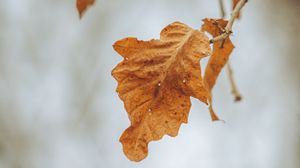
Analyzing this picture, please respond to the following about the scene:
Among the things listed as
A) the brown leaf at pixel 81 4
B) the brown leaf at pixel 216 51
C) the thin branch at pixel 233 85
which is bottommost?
the thin branch at pixel 233 85

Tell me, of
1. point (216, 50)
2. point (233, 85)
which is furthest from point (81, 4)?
point (233, 85)

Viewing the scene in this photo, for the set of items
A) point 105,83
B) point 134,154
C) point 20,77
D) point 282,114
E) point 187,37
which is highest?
point 187,37

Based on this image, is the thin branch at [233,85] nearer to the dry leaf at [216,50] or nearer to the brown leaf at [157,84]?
the dry leaf at [216,50]

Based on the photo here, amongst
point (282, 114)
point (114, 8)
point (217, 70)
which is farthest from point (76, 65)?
point (217, 70)

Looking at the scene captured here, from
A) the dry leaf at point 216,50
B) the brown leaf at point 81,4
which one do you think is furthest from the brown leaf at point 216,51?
the brown leaf at point 81,4

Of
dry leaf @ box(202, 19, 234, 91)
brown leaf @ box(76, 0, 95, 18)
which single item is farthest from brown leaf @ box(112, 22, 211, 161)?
brown leaf @ box(76, 0, 95, 18)

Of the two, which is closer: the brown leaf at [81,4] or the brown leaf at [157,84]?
the brown leaf at [157,84]

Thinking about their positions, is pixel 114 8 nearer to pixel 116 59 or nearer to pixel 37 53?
pixel 116 59

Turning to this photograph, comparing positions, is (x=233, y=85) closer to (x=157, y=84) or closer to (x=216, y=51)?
(x=216, y=51)

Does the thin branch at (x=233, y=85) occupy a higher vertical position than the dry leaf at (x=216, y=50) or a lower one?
lower
